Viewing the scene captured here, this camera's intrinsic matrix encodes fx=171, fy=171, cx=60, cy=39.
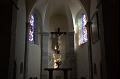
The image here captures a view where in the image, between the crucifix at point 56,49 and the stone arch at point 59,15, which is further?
the stone arch at point 59,15

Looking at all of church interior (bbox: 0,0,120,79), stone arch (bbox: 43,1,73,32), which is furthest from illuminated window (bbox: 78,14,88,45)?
stone arch (bbox: 43,1,73,32)

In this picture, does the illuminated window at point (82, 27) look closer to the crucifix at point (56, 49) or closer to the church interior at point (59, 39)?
the church interior at point (59, 39)

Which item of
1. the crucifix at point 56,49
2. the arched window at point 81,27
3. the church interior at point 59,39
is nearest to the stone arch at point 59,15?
the church interior at point 59,39

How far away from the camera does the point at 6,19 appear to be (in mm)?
6668

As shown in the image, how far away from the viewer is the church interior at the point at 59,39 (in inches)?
251

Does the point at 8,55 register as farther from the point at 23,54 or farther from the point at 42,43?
the point at 42,43

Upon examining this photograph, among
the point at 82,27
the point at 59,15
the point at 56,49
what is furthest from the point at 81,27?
the point at 59,15

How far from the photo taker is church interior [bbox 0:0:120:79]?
6383 mm

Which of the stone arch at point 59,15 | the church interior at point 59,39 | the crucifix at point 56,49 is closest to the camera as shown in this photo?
the church interior at point 59,39

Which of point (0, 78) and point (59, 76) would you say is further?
point (59, 76)

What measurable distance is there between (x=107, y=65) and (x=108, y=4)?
7.64 feet

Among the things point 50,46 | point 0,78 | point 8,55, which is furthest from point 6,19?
point 50,46

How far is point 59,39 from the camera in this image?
48.3ft

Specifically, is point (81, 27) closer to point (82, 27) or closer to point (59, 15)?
point (82, 27)
